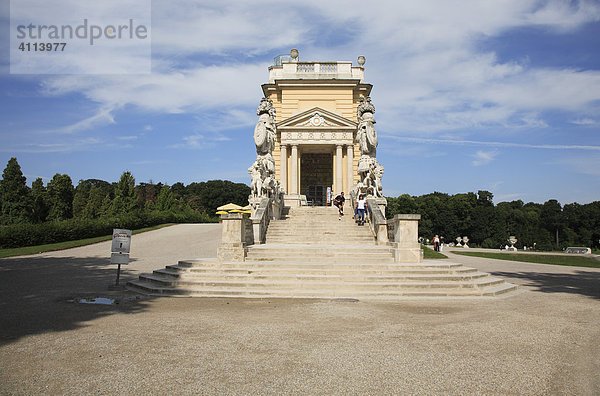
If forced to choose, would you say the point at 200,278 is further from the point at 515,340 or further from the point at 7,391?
the point at 515,340

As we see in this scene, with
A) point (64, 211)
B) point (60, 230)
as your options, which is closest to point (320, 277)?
point (60, 230)

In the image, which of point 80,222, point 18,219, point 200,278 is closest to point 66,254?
point 80,222

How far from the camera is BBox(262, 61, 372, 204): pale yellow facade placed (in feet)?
92.5

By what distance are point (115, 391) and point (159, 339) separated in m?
1.92

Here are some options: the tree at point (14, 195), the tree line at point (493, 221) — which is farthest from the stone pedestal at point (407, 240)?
the tree line at point (493, 221)

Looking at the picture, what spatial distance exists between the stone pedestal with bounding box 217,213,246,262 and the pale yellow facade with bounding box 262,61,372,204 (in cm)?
1468

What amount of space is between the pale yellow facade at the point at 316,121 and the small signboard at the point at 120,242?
54.5 feet

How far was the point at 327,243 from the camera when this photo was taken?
16141 mm

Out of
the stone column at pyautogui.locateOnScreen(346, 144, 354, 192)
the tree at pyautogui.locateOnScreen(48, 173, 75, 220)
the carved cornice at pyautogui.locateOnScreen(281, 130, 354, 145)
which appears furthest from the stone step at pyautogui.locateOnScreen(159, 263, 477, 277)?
the tree at pyautogui.locateOnScreen(48, 173, 75, 220)

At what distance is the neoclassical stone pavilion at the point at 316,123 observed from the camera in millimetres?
28203

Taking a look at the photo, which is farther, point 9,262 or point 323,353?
point 9,262

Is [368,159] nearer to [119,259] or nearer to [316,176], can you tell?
[119,259]

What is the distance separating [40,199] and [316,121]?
37.1 metres

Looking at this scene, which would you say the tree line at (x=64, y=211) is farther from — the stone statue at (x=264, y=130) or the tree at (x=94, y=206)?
the stone statue at (x=264, y=130)
